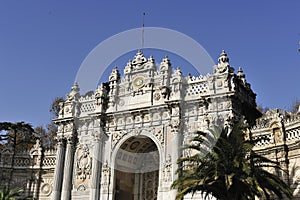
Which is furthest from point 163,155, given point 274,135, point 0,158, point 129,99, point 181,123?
point 0,158

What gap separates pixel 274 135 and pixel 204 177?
6053mm

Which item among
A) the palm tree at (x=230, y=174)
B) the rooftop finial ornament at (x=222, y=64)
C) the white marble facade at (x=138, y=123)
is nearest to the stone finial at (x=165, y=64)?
the white marble facade at (x=138, y=123)

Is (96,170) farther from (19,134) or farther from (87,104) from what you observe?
(19,134)

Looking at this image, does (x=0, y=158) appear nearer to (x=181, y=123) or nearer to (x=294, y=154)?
(x=181, y=123)

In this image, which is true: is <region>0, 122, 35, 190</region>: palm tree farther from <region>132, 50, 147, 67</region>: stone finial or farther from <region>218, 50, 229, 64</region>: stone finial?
<region>218, 50, 229, 64</region>: stone finial

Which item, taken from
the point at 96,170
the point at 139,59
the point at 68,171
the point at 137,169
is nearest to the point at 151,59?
the point at 139,59

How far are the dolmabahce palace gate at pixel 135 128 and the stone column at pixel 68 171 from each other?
66 mm

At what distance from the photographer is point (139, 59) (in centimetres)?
3083

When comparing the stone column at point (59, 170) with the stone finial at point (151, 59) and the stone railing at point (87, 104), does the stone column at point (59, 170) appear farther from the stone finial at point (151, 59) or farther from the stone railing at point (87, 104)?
the stone finial at point (151, 59)

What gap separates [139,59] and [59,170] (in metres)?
9.53

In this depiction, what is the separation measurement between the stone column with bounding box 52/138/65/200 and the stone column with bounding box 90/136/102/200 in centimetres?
263

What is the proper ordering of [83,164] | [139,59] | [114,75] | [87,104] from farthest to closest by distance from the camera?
[87,104]
[114,75]
[139,59]
[83,164]

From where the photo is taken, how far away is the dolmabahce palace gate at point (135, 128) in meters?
26.1

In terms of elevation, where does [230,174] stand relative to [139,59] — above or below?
below
